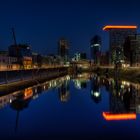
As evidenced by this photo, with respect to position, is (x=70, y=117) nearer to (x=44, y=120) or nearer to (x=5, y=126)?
(x=44, y=120)

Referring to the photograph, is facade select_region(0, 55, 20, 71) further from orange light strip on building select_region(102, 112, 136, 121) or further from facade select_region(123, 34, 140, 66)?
orange light strip on building select_region(102, 112, 136, 121)

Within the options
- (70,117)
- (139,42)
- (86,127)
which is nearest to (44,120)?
(70,117)

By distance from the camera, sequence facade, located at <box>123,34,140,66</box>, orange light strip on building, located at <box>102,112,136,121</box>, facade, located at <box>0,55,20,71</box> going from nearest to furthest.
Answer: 1. orange light strip on building, located at <box>102,112,136,121</box>
2. facade, located at <box>0,55,20,71</box>
3. facade, located at <box>123,34,140,66</box>

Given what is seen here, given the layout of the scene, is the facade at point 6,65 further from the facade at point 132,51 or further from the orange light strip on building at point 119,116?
the orange light strip on building at point 119,116

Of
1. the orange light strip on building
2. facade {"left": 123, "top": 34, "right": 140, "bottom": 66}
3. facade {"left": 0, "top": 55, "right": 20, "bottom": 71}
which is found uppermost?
facade {"left": 123, "top": 34, "right": 140, "bottom": 66}

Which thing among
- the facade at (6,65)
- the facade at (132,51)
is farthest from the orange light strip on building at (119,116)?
the facade at (132,51)

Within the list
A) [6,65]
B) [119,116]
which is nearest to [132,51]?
[6,65]

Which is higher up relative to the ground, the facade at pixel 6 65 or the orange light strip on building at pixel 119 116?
the facade at pixel 6 65

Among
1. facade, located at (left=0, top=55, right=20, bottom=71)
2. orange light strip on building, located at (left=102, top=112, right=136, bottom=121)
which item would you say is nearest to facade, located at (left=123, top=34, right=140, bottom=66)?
facade, located at (left=0, top=55, right=20, bottom=71)

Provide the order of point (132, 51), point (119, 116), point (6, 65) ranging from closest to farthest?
1. point (119, 116)
2. point (6, 65)
3. point (132, 51)

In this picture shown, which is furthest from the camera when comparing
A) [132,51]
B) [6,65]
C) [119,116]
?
[132,51]

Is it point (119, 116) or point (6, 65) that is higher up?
point (6, 65)

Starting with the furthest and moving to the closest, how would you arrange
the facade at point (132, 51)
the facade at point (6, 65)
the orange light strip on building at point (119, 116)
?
1. the facade at point (132, 51)
2. the facade at point (6, 65)
3. the orange light strip on building at point (119, 116)

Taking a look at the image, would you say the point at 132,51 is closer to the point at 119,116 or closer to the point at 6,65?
the point at 6,65
